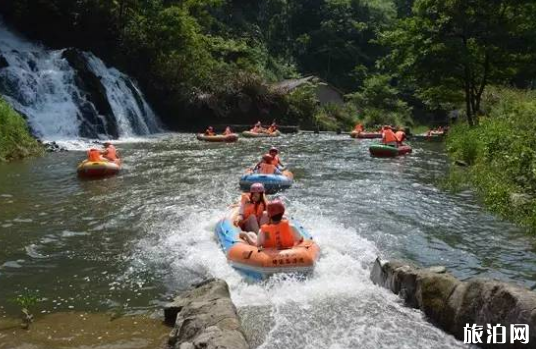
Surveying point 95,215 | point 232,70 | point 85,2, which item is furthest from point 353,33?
point 95,215

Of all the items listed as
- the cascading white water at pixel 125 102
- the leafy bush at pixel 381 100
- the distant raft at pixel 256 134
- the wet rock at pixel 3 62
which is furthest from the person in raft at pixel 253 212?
the leafy bush at pixel 381 100

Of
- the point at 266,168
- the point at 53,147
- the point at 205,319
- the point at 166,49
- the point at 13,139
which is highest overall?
the point at 166,49

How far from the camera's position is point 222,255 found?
822 cm

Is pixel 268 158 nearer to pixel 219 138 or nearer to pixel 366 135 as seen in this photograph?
pixel 219 138

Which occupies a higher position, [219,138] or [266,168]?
[219,138]

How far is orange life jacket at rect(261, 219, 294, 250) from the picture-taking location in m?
7.58

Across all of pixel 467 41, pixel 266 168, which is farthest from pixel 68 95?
pixel 467 41

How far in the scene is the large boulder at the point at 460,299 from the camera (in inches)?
195

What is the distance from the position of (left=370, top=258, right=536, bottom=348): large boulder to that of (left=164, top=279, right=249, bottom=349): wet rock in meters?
2.06

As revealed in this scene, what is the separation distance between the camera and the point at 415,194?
496 inches

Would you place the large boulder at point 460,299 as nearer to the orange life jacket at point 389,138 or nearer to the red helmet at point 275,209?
the red helmet at point 275,209

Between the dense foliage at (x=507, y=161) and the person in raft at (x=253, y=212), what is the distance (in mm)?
4297

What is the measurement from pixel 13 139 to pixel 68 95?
6.79m

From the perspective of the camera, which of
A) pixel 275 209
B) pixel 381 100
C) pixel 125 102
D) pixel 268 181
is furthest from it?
pixel 381 100
